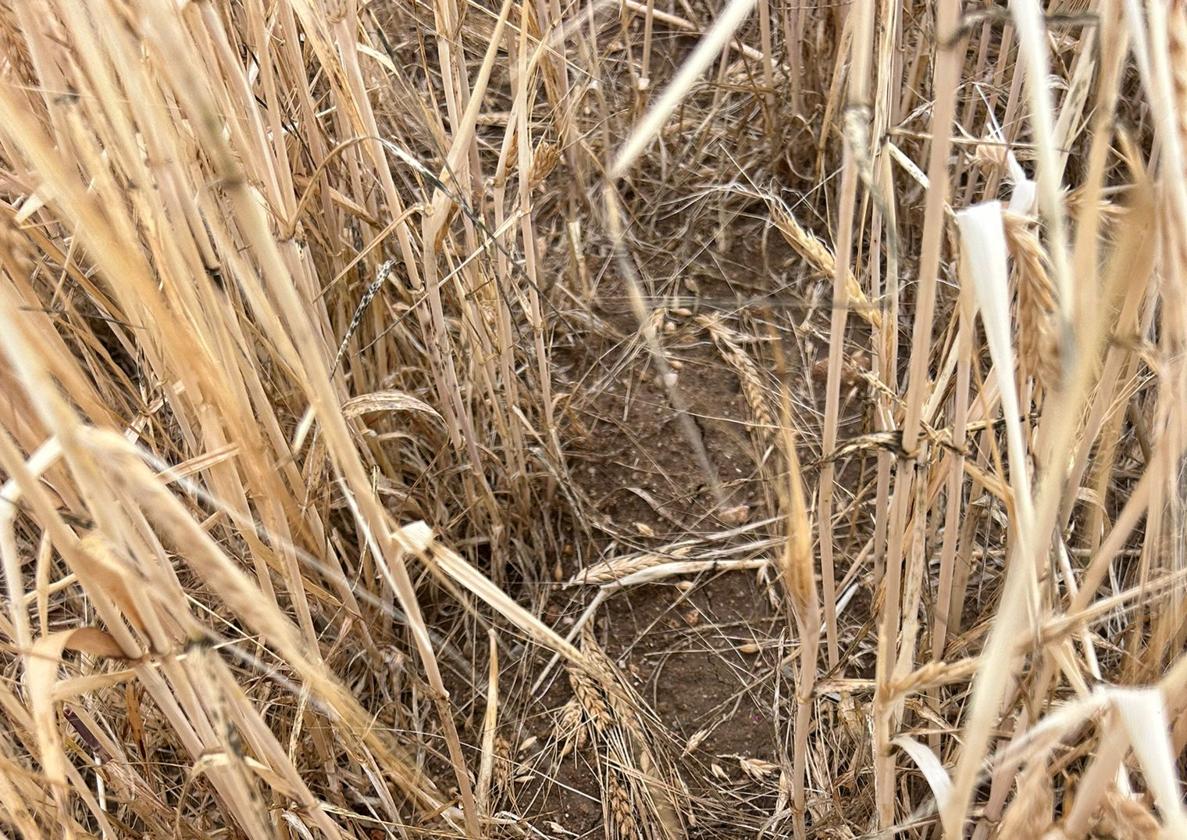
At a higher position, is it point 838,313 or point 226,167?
point 226,167

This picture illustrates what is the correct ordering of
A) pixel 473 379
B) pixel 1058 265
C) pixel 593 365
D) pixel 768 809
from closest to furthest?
pixel 1058 265 < pixel 768 809 < pixel 473 379 < pixel 593 365

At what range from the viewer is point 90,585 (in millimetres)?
517

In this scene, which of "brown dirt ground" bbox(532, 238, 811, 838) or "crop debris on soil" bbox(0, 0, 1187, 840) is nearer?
"crop debris on soil" bbox(0, 0, 1187, 840)

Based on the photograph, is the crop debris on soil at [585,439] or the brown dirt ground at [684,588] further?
the brown dirt ground at [684,588]

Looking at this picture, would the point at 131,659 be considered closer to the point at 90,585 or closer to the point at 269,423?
the point at 90,585

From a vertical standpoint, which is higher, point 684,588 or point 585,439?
point 585,439

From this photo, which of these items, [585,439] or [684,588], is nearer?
[684,588]

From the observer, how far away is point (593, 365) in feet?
4.20

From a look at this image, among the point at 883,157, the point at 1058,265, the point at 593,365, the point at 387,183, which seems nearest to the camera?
the point at 1058,265

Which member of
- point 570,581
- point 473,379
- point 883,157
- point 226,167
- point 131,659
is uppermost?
point 226,167

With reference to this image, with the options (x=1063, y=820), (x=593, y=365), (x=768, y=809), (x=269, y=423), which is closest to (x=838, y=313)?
(x=1063, y=820)

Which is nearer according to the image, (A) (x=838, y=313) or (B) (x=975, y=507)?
(A) (x=838, y=313)

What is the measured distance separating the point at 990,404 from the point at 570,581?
0.60 m

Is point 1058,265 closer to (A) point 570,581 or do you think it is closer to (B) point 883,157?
(B) point 883,157
